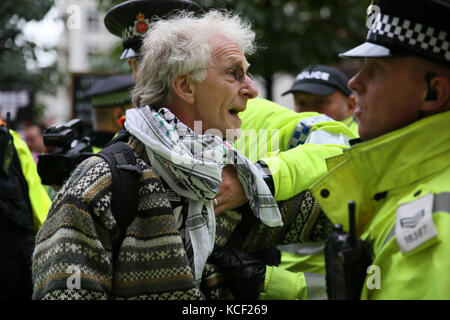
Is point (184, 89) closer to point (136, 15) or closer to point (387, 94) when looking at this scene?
point (387, 94)

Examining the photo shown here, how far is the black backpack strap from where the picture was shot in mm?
2248

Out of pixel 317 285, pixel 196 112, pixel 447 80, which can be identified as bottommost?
pixel 317 285

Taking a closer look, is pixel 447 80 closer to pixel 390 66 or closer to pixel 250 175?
pixel 390 66

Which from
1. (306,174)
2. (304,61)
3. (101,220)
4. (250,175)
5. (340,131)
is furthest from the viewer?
(304,61)

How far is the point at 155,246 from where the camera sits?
2254 mm

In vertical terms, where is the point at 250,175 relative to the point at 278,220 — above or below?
above

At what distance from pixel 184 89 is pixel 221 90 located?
183 millimetres

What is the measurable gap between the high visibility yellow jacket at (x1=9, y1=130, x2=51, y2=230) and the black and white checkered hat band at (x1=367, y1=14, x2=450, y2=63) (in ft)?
10.3

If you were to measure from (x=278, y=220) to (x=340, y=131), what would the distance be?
929mm

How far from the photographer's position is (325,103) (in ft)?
17.9

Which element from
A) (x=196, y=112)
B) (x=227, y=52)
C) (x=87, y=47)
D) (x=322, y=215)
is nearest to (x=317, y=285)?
(x=322, y=215)

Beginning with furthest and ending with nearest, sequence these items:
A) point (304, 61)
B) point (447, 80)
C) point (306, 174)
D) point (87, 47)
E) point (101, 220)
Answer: point (87, 47) < point (304, 61) < point (306, 174) < point (101, 220) < point (447, 80)

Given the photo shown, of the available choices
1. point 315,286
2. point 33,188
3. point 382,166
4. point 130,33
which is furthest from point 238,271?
point 33,188

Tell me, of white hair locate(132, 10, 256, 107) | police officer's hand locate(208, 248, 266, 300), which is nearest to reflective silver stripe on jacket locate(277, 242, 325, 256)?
police officer's hand locate(208, 248, 266, 300)
